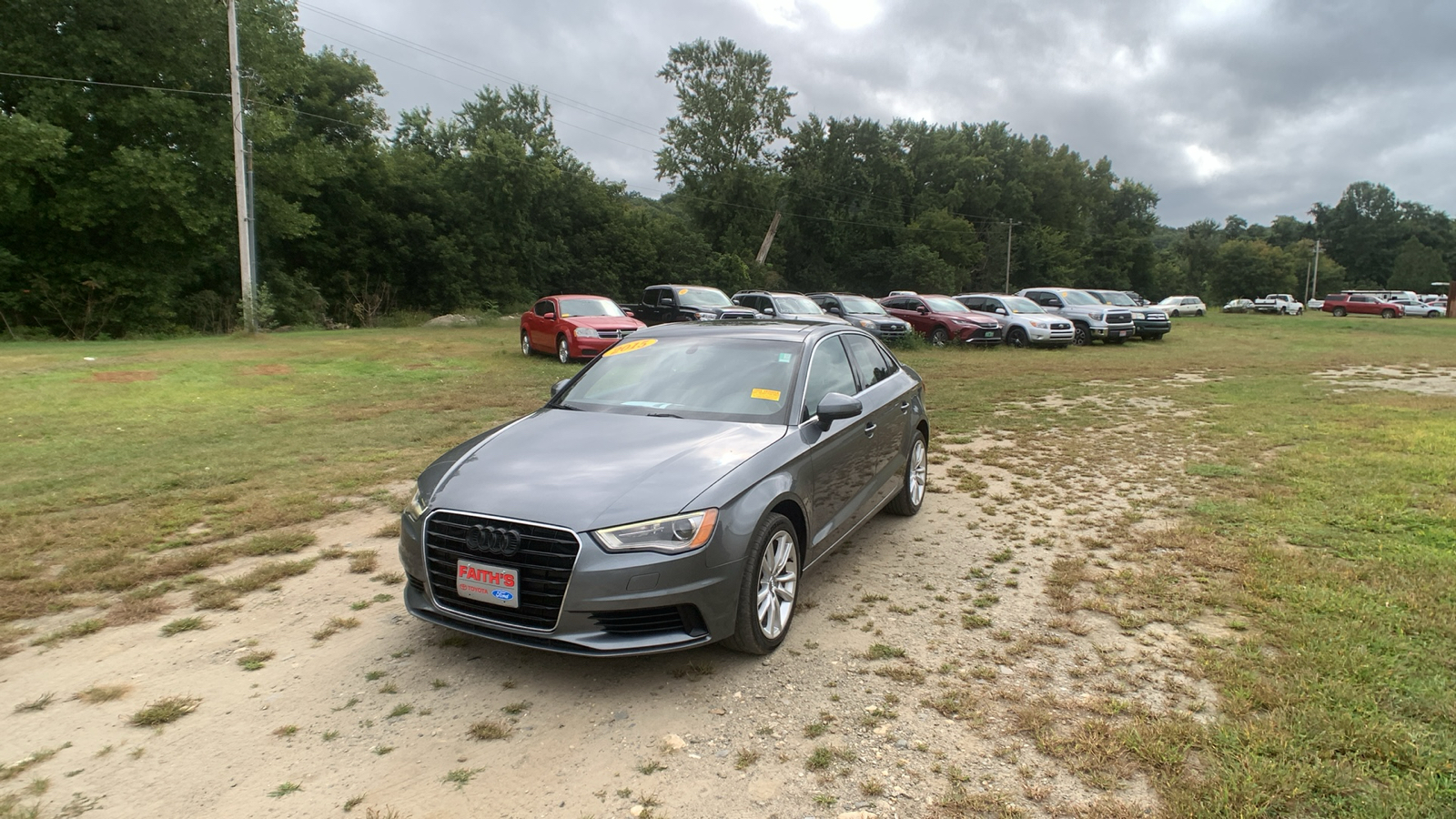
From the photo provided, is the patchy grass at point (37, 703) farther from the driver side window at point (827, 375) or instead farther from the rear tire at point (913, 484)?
the rear tire at point (913, 484)

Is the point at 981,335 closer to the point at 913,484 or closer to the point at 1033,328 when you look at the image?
the point at 1033,328

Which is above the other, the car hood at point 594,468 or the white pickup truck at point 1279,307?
the white pickup truck at point 1279,307

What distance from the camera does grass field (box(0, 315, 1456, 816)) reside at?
2838 millimetres

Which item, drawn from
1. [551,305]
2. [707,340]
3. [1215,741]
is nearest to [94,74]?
[551,305]

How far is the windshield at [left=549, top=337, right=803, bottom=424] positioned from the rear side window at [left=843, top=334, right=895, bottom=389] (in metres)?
0.78

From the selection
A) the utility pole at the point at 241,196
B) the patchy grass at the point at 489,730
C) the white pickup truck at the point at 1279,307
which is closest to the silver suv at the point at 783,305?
the utility pole at the point at 241,196

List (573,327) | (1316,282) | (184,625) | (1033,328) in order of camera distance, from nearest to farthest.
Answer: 1. (184,625)
2. (573,327)
3. (1033,328)
4. (1316,282)

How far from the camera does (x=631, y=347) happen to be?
5215 millimetres

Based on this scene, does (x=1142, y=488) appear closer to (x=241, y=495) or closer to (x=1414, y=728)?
(x=1414, y=728)

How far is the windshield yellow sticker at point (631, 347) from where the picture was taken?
204 inches

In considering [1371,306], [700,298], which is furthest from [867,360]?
[1371,306]

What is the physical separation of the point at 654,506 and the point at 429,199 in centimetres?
3998

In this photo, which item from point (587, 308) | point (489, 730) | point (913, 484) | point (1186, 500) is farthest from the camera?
point (587, 308)

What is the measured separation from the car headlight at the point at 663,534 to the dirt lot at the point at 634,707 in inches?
26.5
